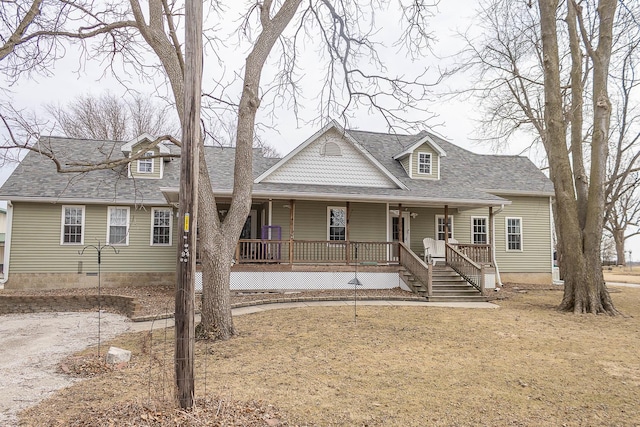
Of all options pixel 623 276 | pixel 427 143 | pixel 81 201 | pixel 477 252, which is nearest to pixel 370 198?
pixel 477 252

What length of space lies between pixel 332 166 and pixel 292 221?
304 centimetres

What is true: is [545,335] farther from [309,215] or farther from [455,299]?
[309,215]

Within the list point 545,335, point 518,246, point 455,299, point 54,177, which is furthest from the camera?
point 518,246

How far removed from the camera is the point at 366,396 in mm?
5207

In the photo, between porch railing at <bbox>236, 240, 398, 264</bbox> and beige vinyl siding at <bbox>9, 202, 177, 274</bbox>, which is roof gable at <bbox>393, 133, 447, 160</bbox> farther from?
beige vinyl siding at <bbox>9, 202, 177, 274</bbox>

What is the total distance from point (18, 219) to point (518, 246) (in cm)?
1970

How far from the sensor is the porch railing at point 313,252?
15094mm

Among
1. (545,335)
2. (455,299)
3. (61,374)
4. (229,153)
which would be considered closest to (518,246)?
(455,299)

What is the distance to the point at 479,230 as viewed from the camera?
760 inches

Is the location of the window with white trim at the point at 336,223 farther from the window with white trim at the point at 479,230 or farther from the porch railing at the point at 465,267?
the window with white trim at the point at 479,230

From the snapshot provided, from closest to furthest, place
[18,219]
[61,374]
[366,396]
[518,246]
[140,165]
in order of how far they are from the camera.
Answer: [366,396], [61,374], [18,219], [140,165], [518,246]

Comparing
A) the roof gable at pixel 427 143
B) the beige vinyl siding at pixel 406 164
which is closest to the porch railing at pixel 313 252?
the beige vinyl siding at pixel 406 164

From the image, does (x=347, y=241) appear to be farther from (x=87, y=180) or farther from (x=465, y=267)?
(x=87, y=180)

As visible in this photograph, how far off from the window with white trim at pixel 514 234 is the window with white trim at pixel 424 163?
4.26 metres
